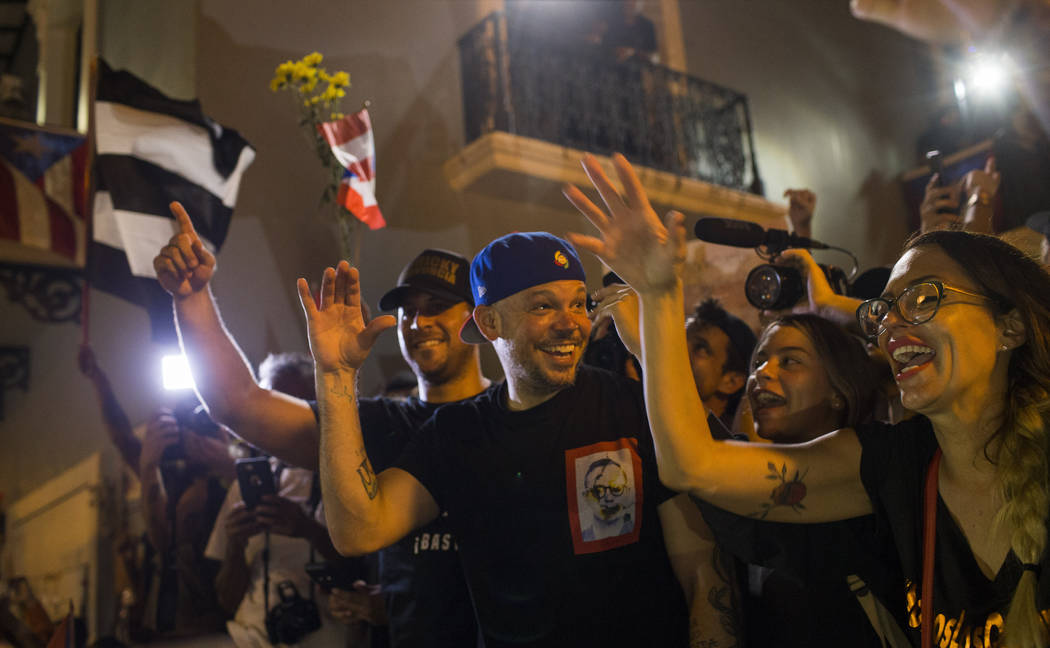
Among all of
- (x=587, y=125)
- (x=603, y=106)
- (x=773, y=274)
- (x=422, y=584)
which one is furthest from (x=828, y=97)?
(x=422, y=584)

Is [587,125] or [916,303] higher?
[587,125]

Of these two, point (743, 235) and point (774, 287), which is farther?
point (774, 287)

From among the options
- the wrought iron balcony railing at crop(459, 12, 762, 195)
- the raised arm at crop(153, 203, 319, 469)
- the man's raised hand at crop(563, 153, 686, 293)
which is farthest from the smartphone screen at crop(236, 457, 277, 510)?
the wrought iron balcony railing at crop(459, 12, 762, 195)

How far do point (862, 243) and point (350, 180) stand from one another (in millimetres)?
8022

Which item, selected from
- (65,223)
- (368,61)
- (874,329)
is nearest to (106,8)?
(65,223)

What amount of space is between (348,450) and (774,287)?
1.47 m

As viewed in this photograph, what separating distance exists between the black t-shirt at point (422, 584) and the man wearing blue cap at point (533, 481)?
0.26 m

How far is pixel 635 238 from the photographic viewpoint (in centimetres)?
156

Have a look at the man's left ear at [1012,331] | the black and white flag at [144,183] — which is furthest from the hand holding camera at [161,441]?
the man's left ear at [1012,331]

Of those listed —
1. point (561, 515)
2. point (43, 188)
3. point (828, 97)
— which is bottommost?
point (561, 515)

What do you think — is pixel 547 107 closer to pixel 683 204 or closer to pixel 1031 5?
pixel 683 204

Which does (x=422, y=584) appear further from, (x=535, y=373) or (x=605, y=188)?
(x=605, y=188)

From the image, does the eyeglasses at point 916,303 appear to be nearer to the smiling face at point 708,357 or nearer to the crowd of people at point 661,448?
the crowd of people at point 661,448

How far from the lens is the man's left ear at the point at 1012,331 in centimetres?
157
